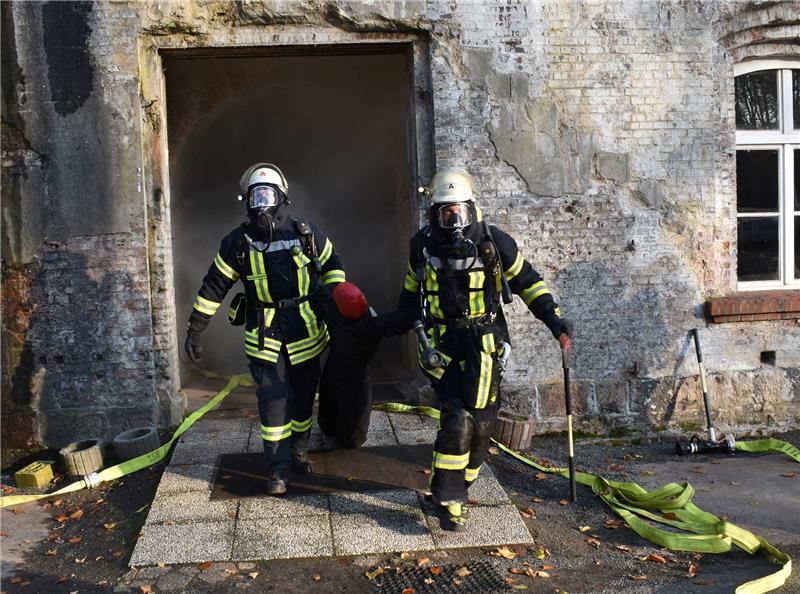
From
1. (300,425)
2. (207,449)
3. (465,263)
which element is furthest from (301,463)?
(465,263)

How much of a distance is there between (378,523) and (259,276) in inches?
72.7

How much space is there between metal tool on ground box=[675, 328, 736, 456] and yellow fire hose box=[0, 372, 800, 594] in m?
0.20

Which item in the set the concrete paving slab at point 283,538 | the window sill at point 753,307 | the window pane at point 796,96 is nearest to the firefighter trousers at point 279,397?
the concrete paving slab at point 283,538

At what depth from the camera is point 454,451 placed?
507 cm

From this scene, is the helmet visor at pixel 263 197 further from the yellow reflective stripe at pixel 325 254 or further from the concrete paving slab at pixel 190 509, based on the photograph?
the concrete paving slab at pixel 190 509

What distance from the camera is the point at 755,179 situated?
790 centimetres

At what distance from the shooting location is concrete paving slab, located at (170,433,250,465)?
6.39 m

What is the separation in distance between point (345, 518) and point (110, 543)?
1.55 meters

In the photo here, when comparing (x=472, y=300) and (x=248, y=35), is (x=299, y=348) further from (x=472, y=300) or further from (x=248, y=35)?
(x=248, y=35)

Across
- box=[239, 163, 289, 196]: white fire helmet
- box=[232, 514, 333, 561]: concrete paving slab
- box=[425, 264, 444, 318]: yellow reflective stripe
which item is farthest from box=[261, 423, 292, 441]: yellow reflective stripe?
box=[239, 163, 289, 196]: white fire helmet

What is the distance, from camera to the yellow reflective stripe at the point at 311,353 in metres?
5.71

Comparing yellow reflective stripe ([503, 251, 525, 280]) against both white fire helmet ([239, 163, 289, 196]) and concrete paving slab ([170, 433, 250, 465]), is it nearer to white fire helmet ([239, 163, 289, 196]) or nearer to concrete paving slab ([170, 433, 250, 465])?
white fire helmet ([239, 163, 289, 196])

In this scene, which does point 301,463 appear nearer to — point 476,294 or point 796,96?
point 476,294

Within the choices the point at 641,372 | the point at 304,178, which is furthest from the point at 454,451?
the point at 304,178
